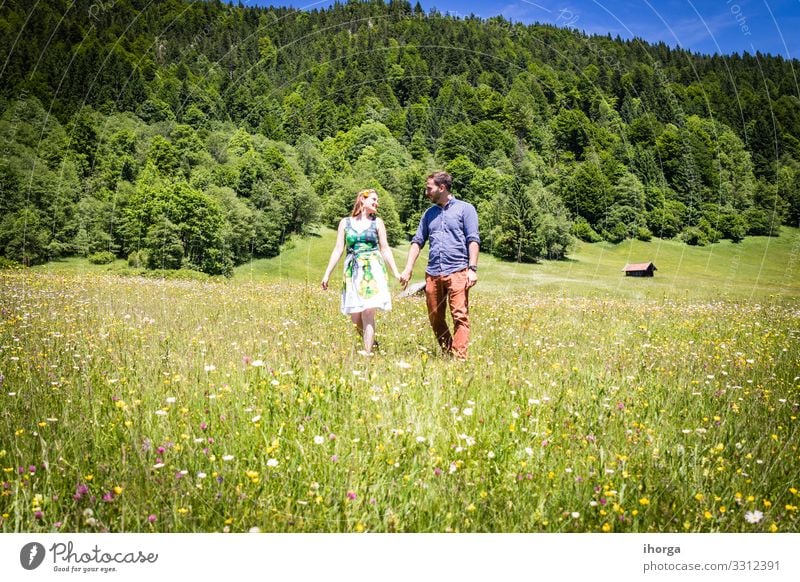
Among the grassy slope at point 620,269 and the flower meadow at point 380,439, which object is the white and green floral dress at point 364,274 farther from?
the grassy slope at point 620,269

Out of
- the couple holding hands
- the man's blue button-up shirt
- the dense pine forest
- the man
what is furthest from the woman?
the dense pine forest

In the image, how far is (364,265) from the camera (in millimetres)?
6621

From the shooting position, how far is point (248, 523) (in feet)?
8.18

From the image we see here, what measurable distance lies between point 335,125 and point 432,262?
1742cm

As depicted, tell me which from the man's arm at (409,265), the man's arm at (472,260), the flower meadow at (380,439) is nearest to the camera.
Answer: the flower meadow at (380,439)

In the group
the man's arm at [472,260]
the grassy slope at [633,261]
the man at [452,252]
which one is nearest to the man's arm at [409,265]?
the man at [452,252]

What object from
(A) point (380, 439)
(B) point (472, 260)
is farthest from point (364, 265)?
(A) point (380, 439)

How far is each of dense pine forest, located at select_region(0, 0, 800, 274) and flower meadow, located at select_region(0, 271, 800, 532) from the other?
1107 cm

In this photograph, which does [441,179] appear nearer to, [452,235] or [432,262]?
[452,235]

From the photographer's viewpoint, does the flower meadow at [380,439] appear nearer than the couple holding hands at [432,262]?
Yes

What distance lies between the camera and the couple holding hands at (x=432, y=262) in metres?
6.32

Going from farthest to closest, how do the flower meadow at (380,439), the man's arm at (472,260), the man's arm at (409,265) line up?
1. the man's arm at (472,260)
2. the man's arm at (409,265)
3. the flower meadow at (380,439)

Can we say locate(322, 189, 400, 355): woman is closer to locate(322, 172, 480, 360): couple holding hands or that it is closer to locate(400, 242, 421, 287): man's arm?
locate(322, 172, 480, 360): couple holding hands
